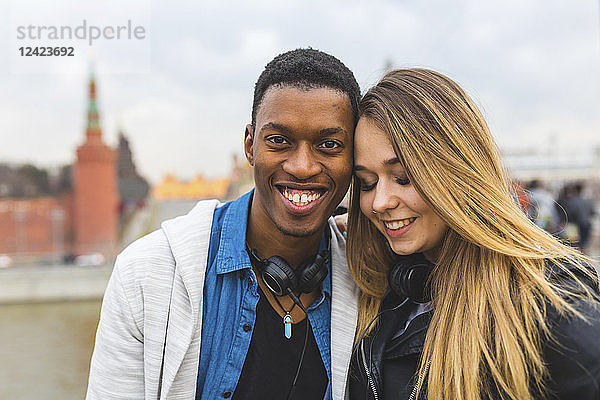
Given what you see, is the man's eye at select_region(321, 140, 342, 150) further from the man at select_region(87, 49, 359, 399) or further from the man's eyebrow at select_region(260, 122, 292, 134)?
the man's eyebrow at select_region(260, 122, 292, 134)

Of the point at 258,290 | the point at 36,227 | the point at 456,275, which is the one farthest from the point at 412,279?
the point at 36,227

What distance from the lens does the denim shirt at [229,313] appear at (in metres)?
2.20

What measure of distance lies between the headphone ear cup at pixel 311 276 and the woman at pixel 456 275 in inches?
9.9

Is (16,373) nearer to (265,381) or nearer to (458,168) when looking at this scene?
(265,381)

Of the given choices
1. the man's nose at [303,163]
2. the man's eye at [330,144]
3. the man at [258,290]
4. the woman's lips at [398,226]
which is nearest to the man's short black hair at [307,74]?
the man at [258,290]

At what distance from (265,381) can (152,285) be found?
60 centimetres

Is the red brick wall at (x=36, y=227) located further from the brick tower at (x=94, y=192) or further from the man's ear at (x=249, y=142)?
the man's ear at (x=249, y=142)

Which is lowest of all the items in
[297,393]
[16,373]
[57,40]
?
[16,373]

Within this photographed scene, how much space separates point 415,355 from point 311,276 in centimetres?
56

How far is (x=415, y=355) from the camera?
2.10 m

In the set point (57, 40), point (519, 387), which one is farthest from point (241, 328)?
point (57, 40)

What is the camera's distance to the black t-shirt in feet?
7.29

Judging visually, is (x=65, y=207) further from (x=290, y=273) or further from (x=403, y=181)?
(x=403, y=181)

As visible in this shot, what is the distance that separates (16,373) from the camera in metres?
8.27
